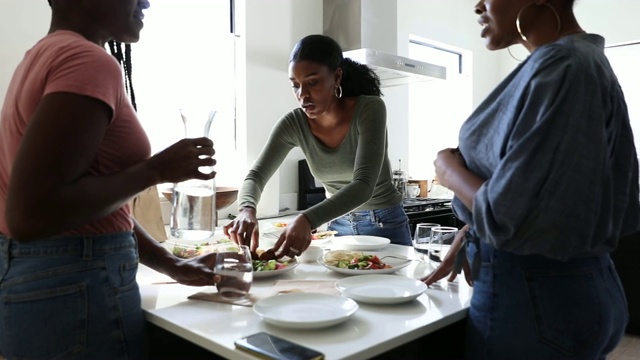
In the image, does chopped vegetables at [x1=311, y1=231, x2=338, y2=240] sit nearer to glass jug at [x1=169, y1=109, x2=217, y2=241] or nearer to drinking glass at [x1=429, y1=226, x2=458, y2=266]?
drinking glass at [x1=429, y1=226, x2=458, y2=266]

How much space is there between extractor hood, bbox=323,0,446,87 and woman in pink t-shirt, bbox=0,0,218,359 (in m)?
2.57

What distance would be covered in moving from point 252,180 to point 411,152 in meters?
3.20

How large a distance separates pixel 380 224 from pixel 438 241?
538mm

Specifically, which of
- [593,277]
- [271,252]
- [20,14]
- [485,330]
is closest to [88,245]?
[271,252]

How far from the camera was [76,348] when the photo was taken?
829 millimetres

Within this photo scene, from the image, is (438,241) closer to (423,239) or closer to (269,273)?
(423,239)

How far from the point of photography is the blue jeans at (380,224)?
1959 mm

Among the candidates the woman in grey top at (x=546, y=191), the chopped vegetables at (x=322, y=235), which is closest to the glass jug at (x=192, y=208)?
the woman in grey top at (x=546, y=191)

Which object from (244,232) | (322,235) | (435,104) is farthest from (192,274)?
(435,104)

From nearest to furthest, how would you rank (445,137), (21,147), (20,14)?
(21,147)
(20,14)
(445,137)

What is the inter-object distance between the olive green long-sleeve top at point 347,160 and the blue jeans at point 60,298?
30.6 inches

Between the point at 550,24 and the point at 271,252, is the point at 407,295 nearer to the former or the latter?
the point at 271,252

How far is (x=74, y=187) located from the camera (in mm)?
765

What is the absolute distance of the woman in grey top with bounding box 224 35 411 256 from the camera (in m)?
1.68
